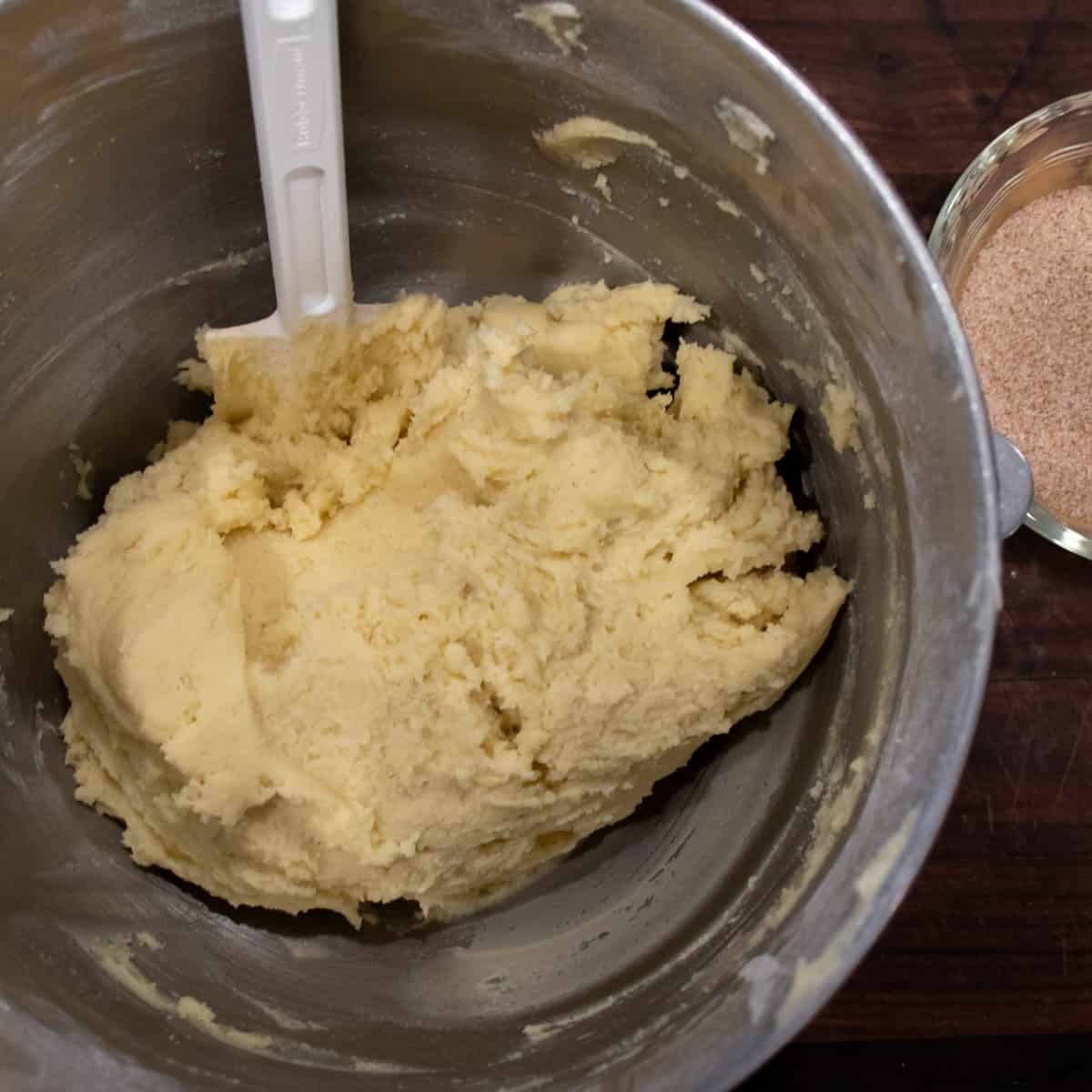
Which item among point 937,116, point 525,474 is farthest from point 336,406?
point 937,116

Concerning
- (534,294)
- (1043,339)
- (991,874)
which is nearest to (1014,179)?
(1043,339)

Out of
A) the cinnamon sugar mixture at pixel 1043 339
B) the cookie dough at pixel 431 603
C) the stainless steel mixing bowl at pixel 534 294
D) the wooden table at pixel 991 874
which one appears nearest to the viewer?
the stainless steel mixing bowl at pixel 534 294

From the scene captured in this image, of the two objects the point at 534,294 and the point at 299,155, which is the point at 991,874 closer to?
the point at 534,294

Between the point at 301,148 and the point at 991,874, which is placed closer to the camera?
the point at 301,148

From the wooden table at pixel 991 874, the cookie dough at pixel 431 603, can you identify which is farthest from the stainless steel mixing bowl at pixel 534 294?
the wooden table at pixel 991 874

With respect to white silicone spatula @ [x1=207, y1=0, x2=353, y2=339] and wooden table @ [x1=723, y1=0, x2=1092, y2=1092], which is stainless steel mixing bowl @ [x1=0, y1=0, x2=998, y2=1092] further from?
wooden table @ [x1=723, y1=0, x2=1092, y2=1092]

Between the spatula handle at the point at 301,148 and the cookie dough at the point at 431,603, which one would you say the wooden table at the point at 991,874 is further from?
the spatula handle at the point at 301,148
